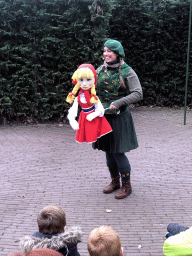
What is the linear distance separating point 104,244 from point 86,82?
2.33 metres

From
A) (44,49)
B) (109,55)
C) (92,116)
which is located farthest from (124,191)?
(44,49)

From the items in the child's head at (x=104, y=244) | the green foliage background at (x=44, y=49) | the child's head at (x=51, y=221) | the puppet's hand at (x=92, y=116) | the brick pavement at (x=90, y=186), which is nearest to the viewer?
the child's head at (x=104, y=244)

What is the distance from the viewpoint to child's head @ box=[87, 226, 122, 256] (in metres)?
2.08

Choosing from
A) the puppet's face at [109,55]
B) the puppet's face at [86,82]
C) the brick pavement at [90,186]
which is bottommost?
the brick pavement at [90,186]

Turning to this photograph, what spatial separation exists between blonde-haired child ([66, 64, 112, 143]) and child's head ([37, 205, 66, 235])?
1.75 meters

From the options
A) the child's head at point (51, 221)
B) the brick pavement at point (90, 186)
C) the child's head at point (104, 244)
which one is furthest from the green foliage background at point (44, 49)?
the child's head at point (104, 244)

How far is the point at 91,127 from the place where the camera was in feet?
13.6

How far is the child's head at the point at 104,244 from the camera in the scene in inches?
82.0

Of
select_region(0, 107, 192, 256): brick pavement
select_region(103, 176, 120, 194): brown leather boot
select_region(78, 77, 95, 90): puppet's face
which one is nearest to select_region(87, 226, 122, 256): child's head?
select_region(0, 107, 192, 256): brick pavement

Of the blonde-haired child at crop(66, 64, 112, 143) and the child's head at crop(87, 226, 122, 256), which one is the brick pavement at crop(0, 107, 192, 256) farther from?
the child's head at crop(87, 226, 122, 256)

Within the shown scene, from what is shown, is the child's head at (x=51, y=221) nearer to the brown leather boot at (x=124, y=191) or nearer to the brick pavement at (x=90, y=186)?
the brick pavement at (x=90, y=186)

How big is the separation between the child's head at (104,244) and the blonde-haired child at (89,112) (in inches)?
81.2

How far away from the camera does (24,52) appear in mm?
8688

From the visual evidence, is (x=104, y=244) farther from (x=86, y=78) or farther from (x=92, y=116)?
(x=86, y=78)
